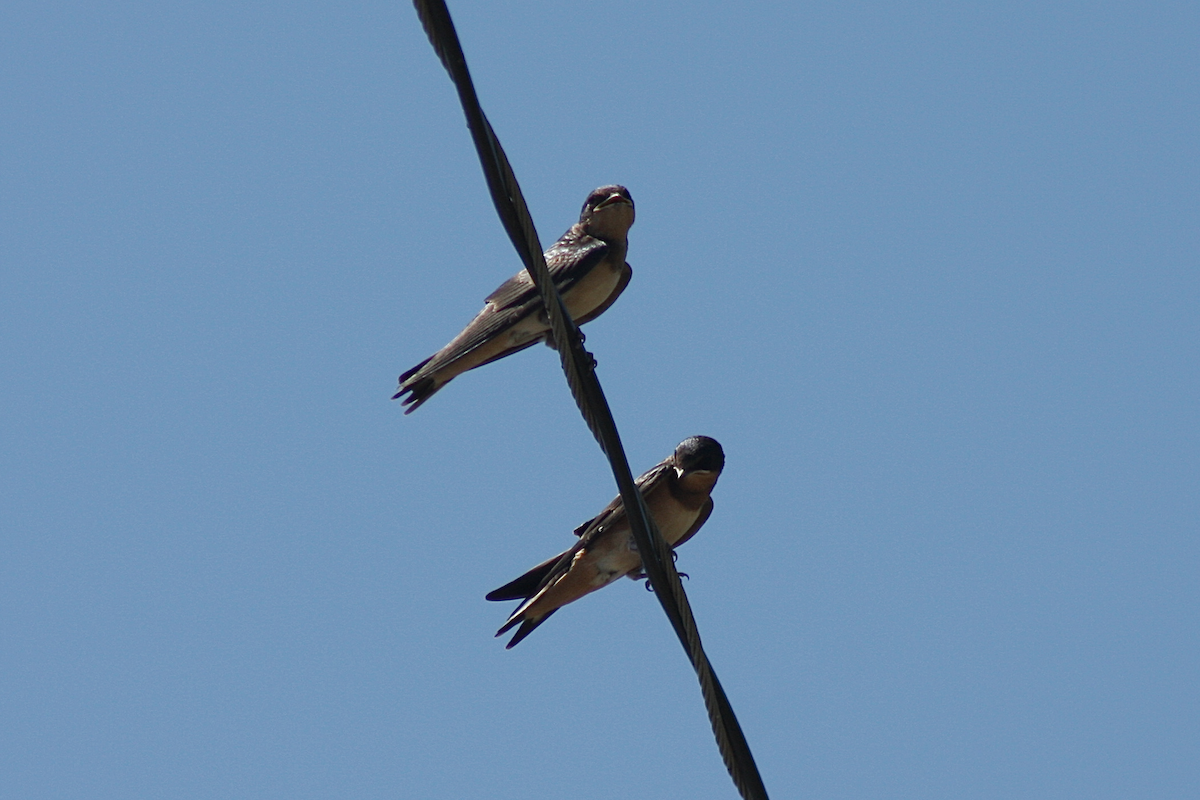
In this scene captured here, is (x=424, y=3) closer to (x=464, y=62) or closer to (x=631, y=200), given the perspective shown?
(x=464, y=62)

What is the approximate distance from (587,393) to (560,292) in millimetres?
3615

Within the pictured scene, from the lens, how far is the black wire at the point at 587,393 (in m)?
3.86

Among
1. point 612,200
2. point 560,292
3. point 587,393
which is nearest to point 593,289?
point 560,292

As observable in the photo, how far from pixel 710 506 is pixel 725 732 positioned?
3208 mm

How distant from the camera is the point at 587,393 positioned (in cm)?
452

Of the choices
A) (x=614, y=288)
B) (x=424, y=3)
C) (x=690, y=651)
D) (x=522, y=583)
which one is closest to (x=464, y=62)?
(x=424, y=3)

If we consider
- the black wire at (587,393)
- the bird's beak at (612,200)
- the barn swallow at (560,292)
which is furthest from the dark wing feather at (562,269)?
the black wire at (587,393)

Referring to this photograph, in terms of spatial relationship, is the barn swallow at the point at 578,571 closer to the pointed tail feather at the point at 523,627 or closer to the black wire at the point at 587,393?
the pointed tail feather at the point at 523,627

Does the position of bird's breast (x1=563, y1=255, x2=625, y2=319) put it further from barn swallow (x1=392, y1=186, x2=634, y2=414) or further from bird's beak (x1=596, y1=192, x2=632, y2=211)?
bird's beak (x1=596, y1=192, x2=632, y2=211)

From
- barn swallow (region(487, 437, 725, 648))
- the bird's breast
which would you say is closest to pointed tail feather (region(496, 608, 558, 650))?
barn swallow (region(487, 437, 725, 648))

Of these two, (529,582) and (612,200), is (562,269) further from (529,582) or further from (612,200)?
(529,582)

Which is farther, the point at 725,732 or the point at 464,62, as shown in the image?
the point at 725,732

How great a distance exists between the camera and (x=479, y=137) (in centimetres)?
399

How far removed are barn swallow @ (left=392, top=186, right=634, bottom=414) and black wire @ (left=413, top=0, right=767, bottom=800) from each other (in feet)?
9.89
